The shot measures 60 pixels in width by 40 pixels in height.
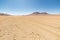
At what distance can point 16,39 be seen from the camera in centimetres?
585

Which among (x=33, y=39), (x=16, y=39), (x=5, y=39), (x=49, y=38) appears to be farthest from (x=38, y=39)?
(x=5, y=39)

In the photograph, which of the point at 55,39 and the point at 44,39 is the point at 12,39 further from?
the point at 55,39

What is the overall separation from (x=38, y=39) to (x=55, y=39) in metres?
0.93

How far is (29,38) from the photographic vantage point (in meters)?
6.08

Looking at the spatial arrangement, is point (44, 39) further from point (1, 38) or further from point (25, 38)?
point (1, 38)

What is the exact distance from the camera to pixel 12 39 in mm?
5801

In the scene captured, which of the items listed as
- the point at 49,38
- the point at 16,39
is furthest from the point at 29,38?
the point at 49,38

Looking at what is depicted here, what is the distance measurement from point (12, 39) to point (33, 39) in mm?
1077

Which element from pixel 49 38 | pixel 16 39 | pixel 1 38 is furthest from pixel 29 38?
pixel 1 38

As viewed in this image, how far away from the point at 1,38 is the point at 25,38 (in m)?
1.26

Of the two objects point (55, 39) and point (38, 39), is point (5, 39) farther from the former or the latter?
point (55, 39)

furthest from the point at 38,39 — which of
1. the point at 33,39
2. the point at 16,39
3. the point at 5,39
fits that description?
the point at 5,39

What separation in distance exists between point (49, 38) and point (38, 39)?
65 cm

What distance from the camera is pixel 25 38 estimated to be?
6.04 meters
